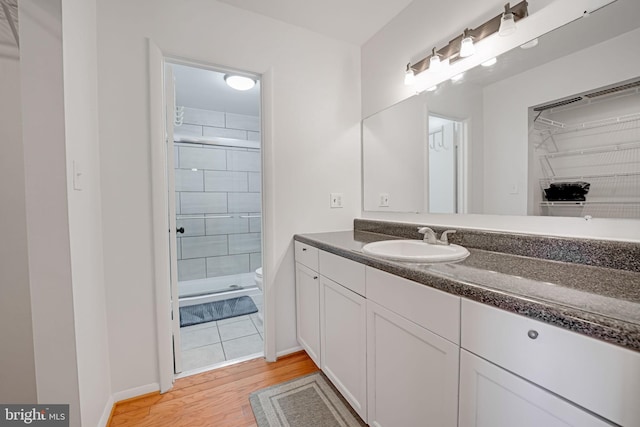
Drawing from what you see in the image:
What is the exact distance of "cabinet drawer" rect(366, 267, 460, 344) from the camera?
78 cm

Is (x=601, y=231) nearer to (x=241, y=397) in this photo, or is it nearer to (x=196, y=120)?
(x=241, y=397)

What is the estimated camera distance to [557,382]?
0.57 m

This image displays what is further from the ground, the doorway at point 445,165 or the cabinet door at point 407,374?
the doorway at point 445,165

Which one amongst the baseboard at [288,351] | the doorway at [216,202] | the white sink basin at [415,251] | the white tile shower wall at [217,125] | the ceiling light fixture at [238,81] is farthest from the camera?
the white tile shower wall at [217,125]

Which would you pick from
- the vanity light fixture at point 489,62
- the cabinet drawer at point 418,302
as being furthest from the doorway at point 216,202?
the vanity light fixture at point 489,62

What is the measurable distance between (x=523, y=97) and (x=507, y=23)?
321mm

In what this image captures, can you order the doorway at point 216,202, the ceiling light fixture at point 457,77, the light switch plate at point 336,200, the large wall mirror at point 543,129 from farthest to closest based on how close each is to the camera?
the doorway at point 216,202 → the light switch plate at point 336,200 → the ceiling light fixture at point 457,77 → the large wall mirror at point 543,129

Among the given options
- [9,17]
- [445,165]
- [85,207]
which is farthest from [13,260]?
[445,165]

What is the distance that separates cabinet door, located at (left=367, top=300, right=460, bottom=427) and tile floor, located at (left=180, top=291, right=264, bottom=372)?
1110 mm

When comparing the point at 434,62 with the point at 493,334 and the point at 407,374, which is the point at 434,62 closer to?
the point at 493,334

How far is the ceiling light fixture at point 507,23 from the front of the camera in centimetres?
111

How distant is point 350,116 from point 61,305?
1.96 meters

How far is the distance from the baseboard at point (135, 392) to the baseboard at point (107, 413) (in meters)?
0.03

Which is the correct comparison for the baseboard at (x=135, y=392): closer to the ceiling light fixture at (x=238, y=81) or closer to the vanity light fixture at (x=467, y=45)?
the ceiling light fixture at (x=238, y=81)
